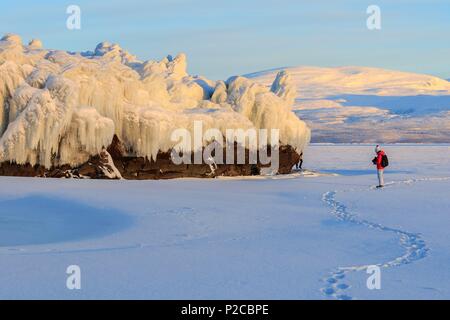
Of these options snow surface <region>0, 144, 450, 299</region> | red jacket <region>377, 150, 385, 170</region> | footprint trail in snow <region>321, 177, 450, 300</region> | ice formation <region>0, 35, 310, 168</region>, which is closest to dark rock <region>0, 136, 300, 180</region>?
ice formation <region>0, 35, 310, 168</region>

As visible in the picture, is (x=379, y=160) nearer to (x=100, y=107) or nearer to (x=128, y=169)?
(x=128, y=169)

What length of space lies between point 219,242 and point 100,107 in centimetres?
1392

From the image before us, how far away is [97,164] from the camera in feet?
68.4

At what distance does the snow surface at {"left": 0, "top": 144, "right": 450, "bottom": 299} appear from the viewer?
610cm

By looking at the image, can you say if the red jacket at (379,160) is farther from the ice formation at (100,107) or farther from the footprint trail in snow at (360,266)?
the footprint trail in snow at (360,266)

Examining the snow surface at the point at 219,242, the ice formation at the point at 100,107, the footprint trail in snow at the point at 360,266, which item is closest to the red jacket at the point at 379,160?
the snow surface at the point at 219,242

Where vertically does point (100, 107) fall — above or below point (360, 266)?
above

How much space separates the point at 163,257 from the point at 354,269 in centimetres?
225

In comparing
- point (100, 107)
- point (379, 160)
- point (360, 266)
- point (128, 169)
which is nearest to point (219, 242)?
point (360, 266)

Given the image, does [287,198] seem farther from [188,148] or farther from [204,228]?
[188,148]

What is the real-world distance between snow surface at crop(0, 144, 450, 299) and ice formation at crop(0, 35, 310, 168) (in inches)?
125

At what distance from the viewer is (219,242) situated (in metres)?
8.81

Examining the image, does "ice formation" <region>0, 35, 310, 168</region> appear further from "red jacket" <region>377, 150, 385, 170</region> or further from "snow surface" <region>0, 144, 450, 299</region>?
"red jacket" <region>377, 150, 385, 170</region>

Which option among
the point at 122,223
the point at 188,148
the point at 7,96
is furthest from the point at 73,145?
the point at 122,223
